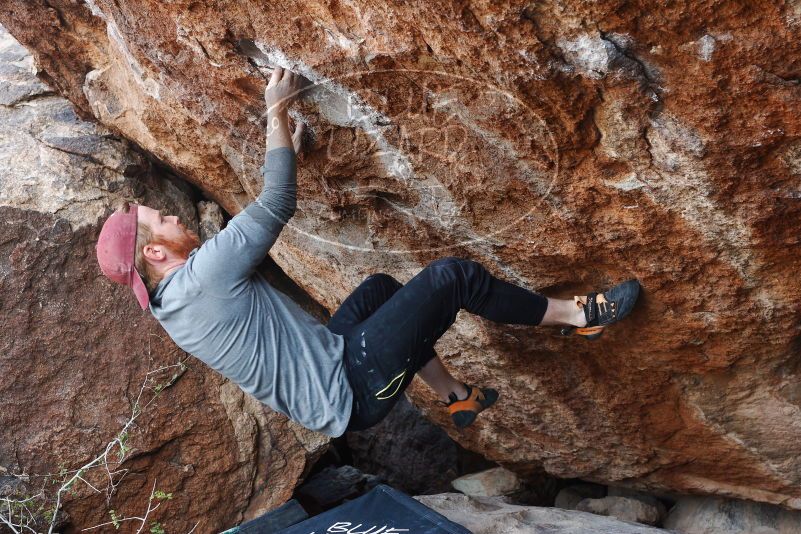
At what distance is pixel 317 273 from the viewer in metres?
4.04

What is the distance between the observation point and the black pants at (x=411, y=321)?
2.83 metres

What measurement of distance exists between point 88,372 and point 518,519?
218cm

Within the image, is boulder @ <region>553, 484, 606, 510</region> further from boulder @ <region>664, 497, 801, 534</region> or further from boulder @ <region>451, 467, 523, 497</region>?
boulder @ <region>664, 497, 801, 534</region>

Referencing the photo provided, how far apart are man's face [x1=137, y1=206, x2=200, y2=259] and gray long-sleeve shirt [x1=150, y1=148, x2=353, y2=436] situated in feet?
0.31

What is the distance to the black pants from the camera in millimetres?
2828

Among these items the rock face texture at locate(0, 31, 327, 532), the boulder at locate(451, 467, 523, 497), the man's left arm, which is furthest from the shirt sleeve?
the boulder at locate(451, 467, 523, 497)

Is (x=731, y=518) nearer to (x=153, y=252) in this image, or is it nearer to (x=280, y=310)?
(x=280, y=310)

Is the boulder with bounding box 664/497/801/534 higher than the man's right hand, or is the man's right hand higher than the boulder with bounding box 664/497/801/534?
the man's right hand

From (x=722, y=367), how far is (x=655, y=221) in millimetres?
941

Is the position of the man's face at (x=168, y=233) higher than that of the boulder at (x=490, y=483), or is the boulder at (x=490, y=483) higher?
the man's face at (x=168, y=233)

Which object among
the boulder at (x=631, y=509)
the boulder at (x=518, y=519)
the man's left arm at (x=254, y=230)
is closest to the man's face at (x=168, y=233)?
the man's left arm at (x=254, y=230)

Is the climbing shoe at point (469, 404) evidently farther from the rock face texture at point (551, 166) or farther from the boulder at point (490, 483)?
the boulder at point (490, 483)

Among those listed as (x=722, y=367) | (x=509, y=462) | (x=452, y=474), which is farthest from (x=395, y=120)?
(x=452, y=474)

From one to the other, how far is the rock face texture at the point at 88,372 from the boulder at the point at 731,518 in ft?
7.74
